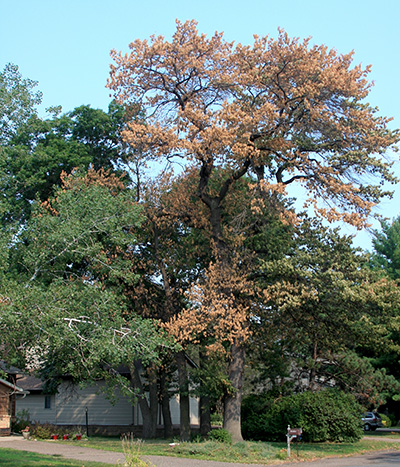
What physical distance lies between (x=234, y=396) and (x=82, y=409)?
16.0 metres

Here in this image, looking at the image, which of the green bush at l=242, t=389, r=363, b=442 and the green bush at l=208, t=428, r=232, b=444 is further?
the green bush at l=242, t=389, r=363, b=442

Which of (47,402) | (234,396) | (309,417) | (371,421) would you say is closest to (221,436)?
(234,396)

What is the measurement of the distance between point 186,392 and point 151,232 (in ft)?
25.1

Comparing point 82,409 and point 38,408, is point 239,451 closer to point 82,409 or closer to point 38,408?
point 82,409

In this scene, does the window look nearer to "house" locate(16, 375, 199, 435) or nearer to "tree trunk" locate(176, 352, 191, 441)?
"house" locate(16, 375, 199, 435)

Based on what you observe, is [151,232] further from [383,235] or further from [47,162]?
[383,235]

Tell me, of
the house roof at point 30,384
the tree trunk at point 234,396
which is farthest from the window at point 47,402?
the tree trunk at point 234,396

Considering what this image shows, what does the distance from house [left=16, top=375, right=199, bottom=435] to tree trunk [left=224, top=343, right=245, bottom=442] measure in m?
12.7

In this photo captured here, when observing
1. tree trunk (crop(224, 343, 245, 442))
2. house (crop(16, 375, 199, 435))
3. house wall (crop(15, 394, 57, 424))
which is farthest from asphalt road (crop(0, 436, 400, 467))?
house wall (crop(15, 394, 57, 424))

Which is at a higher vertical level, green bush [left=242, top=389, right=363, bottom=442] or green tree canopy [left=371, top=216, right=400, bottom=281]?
green tree canopy [left=371, top=216, right=400, bottom=281]

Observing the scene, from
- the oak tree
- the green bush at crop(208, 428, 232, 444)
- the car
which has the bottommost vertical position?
the car

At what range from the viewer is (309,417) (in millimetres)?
24047

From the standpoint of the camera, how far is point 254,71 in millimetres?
20344

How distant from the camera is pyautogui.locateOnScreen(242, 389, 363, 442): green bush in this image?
23.9 m
